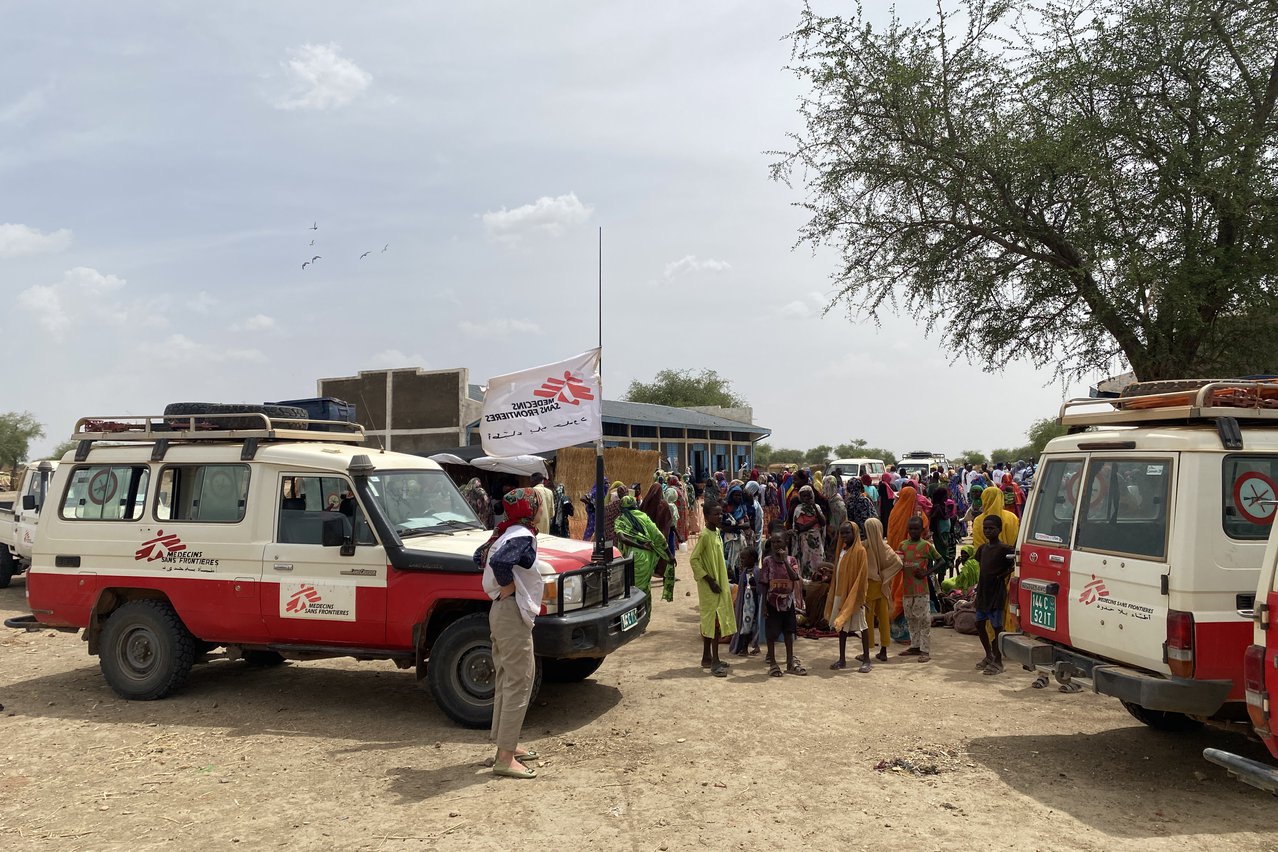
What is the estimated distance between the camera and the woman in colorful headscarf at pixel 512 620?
5.65 m

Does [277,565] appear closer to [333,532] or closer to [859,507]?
[333,532]

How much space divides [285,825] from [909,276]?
1153 cm

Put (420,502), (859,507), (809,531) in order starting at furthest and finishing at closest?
(859,507), (809,531), (420,502)

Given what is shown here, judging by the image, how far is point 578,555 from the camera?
23.7 feet

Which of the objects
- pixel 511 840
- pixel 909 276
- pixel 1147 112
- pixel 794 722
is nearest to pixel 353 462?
pixel 511 840

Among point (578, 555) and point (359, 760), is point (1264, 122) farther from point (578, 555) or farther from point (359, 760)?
point (359, 760)

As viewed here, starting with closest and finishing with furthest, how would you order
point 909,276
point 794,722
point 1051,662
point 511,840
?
point 511,840, point 1051,662, point 794,722, point 909,276

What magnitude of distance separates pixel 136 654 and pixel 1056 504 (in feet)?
24.6

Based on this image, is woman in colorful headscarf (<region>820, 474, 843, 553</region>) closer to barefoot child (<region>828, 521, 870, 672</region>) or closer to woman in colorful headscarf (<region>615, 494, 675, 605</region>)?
barefoot child (<region>828, 521, 870, 672</region>)

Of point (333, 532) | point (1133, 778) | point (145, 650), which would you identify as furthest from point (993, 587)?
point (145, 650)

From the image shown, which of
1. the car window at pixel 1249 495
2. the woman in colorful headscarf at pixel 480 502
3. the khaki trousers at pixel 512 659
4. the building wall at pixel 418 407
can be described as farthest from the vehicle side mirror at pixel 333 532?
the building wall at pixel 418 407

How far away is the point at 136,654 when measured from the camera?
7625mm

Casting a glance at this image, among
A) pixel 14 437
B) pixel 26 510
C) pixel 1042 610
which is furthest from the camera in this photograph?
pixel 14 437

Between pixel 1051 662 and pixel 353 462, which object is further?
pixel 353 462
